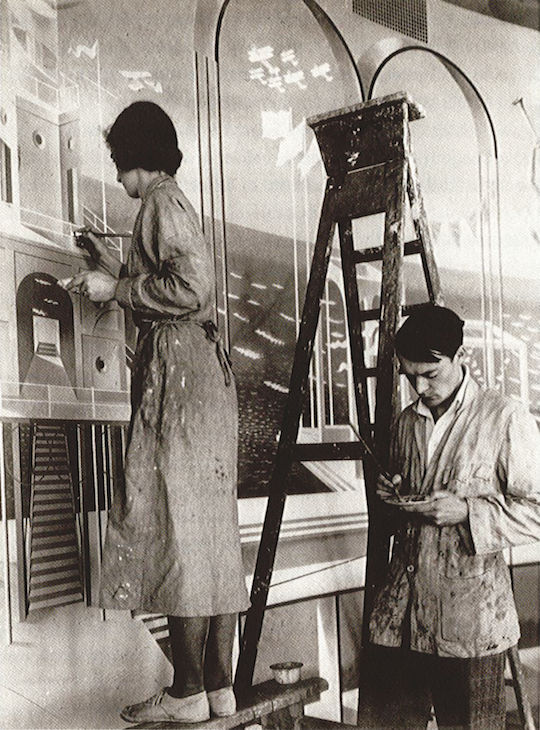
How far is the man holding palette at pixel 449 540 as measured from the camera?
101 inches

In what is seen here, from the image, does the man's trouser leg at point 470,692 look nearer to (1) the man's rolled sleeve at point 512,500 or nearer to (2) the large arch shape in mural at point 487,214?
(1) the man's rolled sleeve at point 512,500

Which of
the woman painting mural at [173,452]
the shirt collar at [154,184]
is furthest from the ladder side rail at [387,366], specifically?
the shirt collar at [154,184]

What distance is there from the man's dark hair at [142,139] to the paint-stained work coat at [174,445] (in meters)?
0.07

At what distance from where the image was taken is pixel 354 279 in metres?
3.08

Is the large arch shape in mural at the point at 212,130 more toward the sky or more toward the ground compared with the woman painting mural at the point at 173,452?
more toward the sky

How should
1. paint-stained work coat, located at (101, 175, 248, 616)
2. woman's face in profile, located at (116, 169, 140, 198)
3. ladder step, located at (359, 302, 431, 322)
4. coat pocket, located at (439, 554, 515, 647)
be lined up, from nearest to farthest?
paint-stained work coat, located at (101, 175, 248, 616) → coat pocket, located at (439, 554, 515, 647) → woman's face in profile, located at (116, 169, 140, 198) → ladder step, located at (359, 302, 431, 322)

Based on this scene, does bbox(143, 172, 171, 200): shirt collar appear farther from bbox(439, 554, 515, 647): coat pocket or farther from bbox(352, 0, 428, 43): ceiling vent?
bbox(352, 0, 428, 43): ceiling vent

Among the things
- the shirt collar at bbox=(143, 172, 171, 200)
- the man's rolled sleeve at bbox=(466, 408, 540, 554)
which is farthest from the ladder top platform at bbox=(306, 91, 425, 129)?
the man's rolled sleeve at bbox=(466, 408, 540, 554)

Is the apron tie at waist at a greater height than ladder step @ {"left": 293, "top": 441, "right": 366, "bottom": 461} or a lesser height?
greater

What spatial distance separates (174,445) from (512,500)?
932mm

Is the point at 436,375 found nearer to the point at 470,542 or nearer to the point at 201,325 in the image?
the point at 470,542

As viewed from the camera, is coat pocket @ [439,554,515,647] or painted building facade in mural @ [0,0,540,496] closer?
coat pocket @ [439,554,515,647]

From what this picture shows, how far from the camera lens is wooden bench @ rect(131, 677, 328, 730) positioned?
2.62m

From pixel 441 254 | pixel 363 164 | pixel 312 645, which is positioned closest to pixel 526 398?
pixel 441 254
